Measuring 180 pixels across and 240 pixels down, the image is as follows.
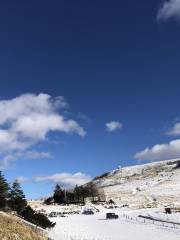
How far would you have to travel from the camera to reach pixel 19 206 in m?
66.1

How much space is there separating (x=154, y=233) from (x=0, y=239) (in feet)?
89.8

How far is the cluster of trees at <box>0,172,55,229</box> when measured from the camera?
2009 inches

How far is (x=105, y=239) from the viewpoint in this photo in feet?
145

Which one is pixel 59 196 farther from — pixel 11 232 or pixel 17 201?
pixel 11 232

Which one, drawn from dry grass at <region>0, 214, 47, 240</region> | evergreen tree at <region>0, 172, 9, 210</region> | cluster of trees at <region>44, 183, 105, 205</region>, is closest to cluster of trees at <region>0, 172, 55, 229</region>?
evergreen tree at <region>0, 172, 9, 210</region>

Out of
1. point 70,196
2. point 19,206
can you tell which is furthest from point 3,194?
point 70,196

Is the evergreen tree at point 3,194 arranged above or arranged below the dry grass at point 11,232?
above

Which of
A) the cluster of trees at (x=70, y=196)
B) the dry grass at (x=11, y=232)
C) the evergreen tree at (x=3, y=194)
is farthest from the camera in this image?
the cluster of trees at (x=70, y=196)

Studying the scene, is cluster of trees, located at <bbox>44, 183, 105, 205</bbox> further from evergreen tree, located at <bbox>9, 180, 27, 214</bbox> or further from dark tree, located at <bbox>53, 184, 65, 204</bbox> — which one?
evergreen tree, located at <bbox>9, 180, 27, 214</bbox>

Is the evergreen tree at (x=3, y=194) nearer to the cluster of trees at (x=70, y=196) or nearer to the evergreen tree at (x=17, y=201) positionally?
the evergreen tree at (x=17, y=201)

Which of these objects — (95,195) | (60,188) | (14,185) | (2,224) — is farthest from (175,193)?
(2,224)

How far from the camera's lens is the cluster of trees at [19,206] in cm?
5103

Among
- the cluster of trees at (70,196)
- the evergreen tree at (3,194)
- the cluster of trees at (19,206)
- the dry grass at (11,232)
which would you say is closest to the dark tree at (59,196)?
the cluster of trees at (70,196)

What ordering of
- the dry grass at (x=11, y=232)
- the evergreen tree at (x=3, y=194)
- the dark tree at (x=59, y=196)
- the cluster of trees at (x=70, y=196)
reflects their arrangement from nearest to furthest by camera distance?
the dry grass at (x=11, y=232) < the evergreen tree at (x=3, y=194) < the cluster of trees at (x=70, y=196) < the dark tree at (x=59, y=196)
